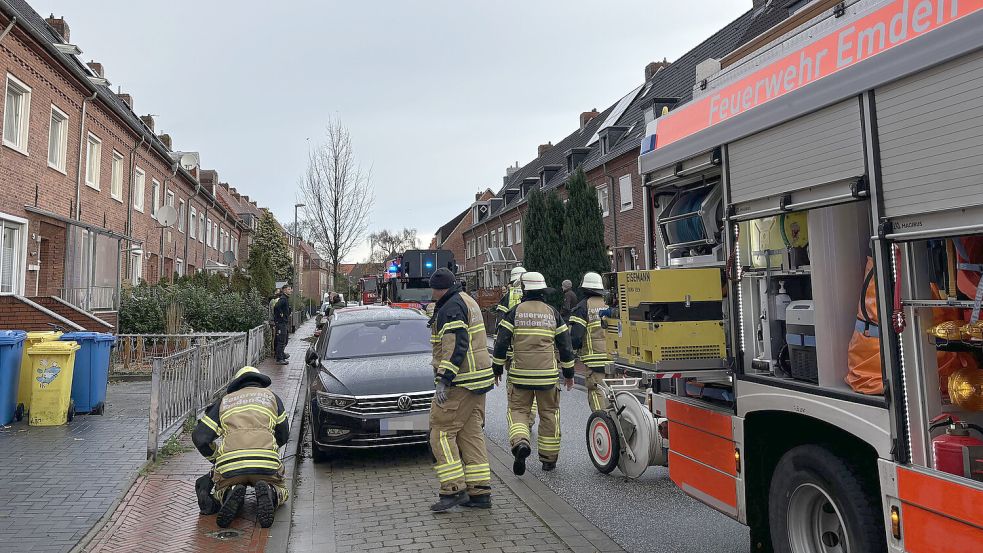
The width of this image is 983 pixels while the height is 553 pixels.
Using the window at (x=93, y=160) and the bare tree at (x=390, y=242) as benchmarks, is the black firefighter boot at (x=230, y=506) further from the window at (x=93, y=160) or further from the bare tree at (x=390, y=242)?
the bare tree at (x=390, y=242)

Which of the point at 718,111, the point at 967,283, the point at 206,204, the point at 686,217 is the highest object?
the point at 206,204

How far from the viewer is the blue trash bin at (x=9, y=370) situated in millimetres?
7500

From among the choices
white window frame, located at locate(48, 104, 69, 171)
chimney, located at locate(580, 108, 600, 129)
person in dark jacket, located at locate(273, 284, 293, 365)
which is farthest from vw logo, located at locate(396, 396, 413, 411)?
chimney, located at locate(580, 108, 600, 129)

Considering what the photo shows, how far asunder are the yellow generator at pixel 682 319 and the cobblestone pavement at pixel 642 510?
1212 mm

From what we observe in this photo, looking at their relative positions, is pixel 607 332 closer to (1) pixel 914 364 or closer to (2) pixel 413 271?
(1) pixel 914 364

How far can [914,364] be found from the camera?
2.70m

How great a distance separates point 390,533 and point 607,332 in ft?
7.19

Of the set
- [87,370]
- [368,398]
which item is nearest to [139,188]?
[87,370]

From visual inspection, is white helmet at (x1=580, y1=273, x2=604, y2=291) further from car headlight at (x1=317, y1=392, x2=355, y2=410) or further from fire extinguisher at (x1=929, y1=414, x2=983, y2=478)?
fire extinguisher at (x1=929, y1=414, x2=983, y2=478)

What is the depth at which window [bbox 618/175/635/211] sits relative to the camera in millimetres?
25781

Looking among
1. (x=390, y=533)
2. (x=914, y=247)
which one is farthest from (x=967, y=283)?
(x=390, y=533)

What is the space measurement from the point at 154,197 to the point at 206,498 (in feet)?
77.9

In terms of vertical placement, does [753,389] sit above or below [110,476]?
above


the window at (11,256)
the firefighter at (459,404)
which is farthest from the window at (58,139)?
the firefighter at (459,404)
